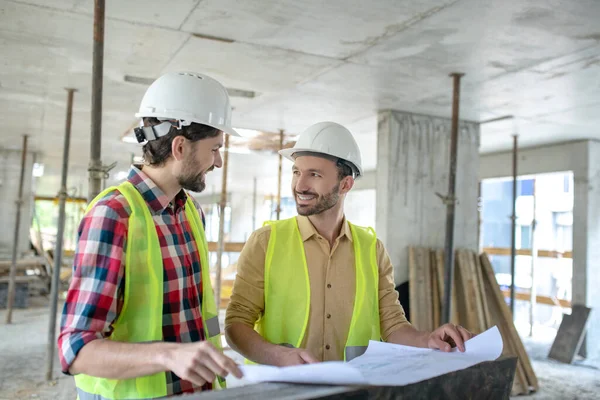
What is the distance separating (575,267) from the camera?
9.66 m

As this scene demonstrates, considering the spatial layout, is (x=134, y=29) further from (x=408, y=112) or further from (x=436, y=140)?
(x=436, y=140)

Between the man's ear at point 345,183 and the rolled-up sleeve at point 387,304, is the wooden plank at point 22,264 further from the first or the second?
the rolled-up sleeve at point 387,304

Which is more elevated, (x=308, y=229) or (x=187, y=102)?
(x=187, y=102)

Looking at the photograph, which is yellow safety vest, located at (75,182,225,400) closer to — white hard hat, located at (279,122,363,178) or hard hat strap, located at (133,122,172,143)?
hard hat strap, located at (133,122,172,143)

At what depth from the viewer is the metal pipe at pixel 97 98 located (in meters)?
4.03

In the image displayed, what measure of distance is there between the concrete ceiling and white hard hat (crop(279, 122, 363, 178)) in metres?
1.40

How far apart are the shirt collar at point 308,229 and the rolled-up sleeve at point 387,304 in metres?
0.20

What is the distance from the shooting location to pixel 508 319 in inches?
298

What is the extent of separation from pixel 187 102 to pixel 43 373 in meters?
6.57

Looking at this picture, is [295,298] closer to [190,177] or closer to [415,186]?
[190,177]

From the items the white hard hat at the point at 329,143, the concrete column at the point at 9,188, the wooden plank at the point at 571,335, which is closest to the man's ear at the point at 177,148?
the white hard hat at the point at 329,143

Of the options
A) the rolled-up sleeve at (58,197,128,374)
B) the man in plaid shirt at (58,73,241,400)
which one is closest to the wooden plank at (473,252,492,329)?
the man in plaid shirt at (58,73,241,400)

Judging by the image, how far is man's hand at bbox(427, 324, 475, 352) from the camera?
204 centimetres

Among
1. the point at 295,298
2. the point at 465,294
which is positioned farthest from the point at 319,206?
the point at 465,294
